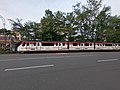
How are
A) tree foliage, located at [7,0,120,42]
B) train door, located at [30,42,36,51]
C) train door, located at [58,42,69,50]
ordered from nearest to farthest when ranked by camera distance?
1. train door, located at [30,42,36,51]
2. train door, located at [58,42,69,50]
3. tree foliage, located at [7,0,120,42]

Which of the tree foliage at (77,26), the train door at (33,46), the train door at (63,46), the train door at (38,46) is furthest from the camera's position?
the tree foliage at (77,26)

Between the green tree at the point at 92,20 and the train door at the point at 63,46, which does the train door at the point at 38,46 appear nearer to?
the train door at the point at 63,46

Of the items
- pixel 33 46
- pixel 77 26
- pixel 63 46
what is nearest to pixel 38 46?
pixel 33 46

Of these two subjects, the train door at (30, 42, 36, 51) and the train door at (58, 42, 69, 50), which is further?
the train door at (58, 42, 69, 50)

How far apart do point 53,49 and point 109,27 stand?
26249mm

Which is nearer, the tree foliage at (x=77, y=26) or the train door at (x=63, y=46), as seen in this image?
the train door at (x=63, y=46)

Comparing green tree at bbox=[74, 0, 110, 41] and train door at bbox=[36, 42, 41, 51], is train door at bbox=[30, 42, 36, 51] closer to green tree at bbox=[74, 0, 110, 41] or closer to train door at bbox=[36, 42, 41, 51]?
train door at bbox=[36, 42, 41, 51]

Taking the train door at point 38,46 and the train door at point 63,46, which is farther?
the train door at point 63,46

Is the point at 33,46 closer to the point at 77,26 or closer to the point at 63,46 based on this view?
the point at 63,46

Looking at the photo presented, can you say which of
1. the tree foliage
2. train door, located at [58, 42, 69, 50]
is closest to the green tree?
the tree foliage

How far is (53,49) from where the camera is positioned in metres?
35.9

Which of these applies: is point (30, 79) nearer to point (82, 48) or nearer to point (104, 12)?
point (82, 48)

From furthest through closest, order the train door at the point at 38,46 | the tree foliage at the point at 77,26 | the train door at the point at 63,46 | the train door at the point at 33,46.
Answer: the tree foliage at the point at 77,26 < the train door at the point at 63,46 < the train door at the point at 38,46 < the train door at the point at 33,46

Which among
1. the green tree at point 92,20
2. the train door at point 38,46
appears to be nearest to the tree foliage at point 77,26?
the green tree at point 92,20
